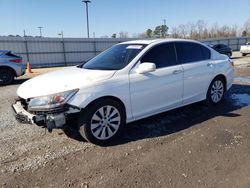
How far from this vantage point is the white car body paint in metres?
4.16

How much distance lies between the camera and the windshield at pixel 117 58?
4.87 meters

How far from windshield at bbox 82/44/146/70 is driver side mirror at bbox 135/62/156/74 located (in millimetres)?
261

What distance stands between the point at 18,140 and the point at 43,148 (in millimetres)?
669

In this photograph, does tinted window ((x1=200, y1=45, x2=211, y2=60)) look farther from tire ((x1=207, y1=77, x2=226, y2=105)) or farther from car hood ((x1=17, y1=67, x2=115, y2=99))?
car hood ((x1=17, y1=67, x2=115, y2=99))

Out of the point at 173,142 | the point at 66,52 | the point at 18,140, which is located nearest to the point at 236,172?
the point at 173,142

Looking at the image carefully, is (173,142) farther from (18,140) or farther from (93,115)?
(18,140)

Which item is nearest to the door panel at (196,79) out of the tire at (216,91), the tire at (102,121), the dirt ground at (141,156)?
the tire at (216,91)

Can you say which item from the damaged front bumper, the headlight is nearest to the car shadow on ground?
the damaged front bumper

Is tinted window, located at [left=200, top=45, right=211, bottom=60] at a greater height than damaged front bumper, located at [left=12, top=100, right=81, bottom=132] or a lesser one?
greater

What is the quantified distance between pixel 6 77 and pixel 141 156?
9.76 m

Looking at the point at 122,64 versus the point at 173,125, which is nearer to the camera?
the point at 122,64

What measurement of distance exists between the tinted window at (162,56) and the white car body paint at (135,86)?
97 millimetres

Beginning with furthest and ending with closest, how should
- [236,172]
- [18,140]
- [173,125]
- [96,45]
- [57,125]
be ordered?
[96,45]
[173,125]
[18,140]
[57,125]
[236,172]

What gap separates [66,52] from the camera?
83.5ft
